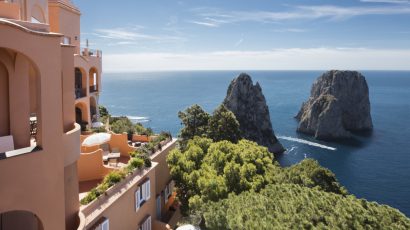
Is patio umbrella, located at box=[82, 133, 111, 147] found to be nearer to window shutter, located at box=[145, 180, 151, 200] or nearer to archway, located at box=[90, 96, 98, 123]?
window shutter, located at box=[145, 180, 151, 200]

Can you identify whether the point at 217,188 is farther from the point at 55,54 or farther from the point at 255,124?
the point at 255,124

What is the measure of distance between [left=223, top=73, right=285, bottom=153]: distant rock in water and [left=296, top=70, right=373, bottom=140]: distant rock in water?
2410cm

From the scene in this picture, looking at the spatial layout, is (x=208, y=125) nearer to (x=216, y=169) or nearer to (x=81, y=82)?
(x=81, y=82)

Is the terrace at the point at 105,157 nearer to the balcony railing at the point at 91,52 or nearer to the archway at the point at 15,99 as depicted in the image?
the archway at the point at 15,99

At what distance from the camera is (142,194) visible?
19.2 meters

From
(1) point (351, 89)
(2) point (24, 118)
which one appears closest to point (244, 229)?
(2) point (24, 118)

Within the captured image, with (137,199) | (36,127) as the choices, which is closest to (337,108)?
(137,199)

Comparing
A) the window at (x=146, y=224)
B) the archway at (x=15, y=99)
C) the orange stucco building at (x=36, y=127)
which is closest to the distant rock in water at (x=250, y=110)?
the window at (x=146, y=224)

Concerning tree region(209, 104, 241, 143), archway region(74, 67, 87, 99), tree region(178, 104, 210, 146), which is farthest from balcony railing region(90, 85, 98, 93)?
tree region(209, 104, 241, 143)

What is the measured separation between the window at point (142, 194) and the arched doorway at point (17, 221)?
283 inches

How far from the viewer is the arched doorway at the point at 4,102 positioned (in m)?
9.48

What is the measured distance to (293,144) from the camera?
97.6 meters

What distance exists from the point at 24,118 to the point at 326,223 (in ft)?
43.5

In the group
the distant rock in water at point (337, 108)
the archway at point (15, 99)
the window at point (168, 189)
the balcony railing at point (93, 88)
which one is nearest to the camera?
the archway at point (15, 99)
